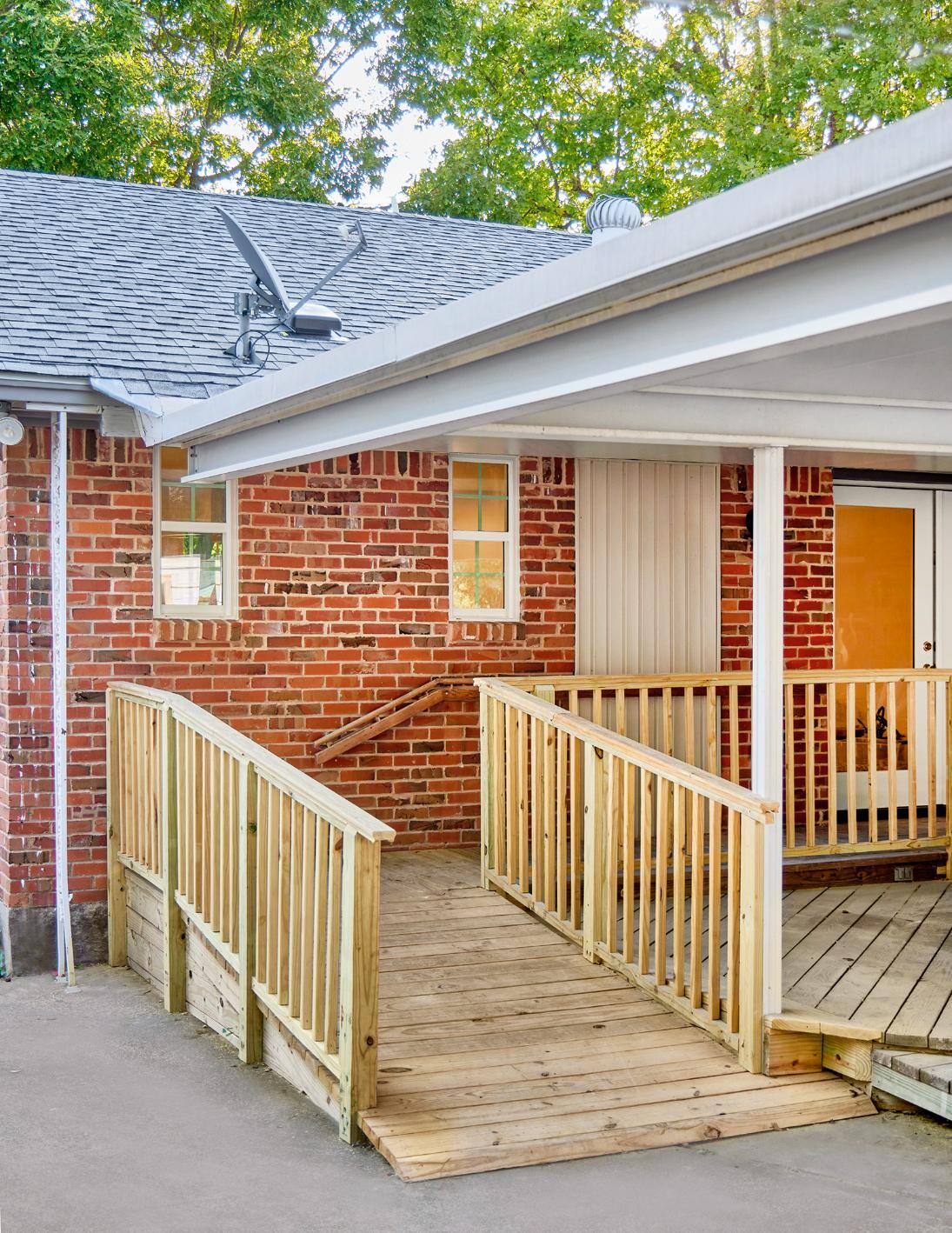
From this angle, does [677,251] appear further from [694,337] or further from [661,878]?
[661,878]

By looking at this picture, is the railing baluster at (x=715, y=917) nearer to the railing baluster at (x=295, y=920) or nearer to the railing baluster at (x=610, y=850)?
the railing baluster at (x=610, y=850)

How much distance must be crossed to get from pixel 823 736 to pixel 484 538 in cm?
275

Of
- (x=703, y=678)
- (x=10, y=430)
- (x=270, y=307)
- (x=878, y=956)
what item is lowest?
(x=878, y=956)

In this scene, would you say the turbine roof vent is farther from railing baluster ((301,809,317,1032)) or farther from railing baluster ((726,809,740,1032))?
railing baluster ((301,809,317,1032))

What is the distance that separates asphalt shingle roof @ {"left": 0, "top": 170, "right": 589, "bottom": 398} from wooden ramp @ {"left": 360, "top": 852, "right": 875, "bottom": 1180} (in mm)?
3155

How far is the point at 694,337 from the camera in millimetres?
3338

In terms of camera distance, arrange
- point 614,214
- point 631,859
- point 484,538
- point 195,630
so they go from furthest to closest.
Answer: point 614,214 < point 484,538 < point 195,630 < point 631,859

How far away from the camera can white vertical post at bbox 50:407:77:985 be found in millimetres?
7023

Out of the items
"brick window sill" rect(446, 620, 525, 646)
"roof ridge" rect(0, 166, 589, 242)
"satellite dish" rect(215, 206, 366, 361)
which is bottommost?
"brick window sill" rect(446, 620, 525, 646)

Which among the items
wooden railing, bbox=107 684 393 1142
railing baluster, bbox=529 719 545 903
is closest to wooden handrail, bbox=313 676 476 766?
wooden railing, bbox=107 684 393 1142

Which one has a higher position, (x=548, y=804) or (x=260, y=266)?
(x=260, y=266)

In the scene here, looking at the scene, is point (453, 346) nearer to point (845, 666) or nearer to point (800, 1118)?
point (800, 1118)

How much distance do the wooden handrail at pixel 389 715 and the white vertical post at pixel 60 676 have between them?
1596 mm

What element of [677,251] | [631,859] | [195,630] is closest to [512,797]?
[631,859]
